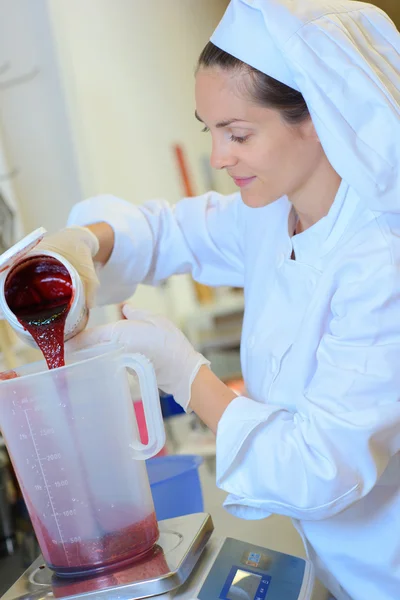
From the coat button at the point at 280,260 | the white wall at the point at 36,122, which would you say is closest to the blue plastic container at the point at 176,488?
the coat button at the point at 280,260

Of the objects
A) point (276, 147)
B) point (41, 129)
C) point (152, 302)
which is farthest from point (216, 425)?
point (152, 302)

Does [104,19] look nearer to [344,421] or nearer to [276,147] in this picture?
[276,147]

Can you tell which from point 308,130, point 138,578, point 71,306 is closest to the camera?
point 138,578

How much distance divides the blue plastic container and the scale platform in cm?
17

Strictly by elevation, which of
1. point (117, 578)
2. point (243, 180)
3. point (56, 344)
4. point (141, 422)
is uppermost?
point (243, 180)

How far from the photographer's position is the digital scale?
91cm

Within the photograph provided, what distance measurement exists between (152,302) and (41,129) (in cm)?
93

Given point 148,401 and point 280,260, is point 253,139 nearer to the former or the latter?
point 280,260

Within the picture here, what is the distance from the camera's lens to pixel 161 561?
96 centimetres

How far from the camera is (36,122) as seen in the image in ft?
7.41

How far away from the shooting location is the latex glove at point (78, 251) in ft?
3.76

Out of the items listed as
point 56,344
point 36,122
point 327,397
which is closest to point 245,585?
point 327,397

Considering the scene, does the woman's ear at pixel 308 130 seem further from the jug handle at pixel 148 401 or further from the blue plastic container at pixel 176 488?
the blue plastic container at pixel 176 488

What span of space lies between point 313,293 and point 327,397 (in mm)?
217
